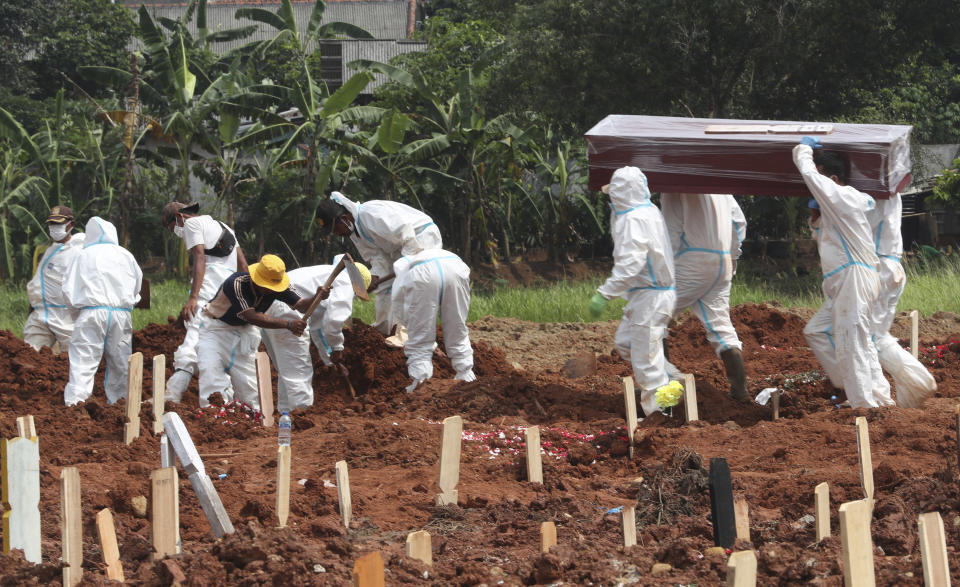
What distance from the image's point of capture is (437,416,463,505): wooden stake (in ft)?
17.2

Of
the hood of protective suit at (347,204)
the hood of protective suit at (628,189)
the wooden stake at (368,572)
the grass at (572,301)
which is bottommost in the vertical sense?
the grass at (572,301)

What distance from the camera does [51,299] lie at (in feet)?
35.2

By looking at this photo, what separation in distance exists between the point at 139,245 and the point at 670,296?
48.6ft

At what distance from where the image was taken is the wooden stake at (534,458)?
18.5 ft

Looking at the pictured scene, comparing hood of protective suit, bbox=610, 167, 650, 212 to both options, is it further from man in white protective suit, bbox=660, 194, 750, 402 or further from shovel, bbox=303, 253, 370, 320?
shovel, bbox=303, 253, 370, 320

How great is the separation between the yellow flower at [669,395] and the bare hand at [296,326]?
2651mm

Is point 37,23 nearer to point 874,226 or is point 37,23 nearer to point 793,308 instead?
point 793,308

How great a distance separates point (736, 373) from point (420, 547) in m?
4.56

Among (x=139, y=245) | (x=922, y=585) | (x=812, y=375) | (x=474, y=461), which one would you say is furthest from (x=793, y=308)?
(x=139, y=245)

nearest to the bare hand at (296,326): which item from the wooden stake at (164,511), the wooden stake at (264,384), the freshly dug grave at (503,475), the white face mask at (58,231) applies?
the wooden stake at (264,384)

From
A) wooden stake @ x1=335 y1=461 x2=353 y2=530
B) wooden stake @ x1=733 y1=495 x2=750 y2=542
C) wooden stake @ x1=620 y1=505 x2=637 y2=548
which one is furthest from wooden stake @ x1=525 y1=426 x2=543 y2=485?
wooden stake @ x1=733 y1=495 x2=750 y2=542

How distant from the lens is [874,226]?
25.2 feet

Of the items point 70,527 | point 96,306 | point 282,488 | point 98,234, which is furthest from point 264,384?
point 70,527

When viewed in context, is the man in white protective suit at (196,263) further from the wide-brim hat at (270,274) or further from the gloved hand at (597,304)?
the gloved hand at (597,304)
